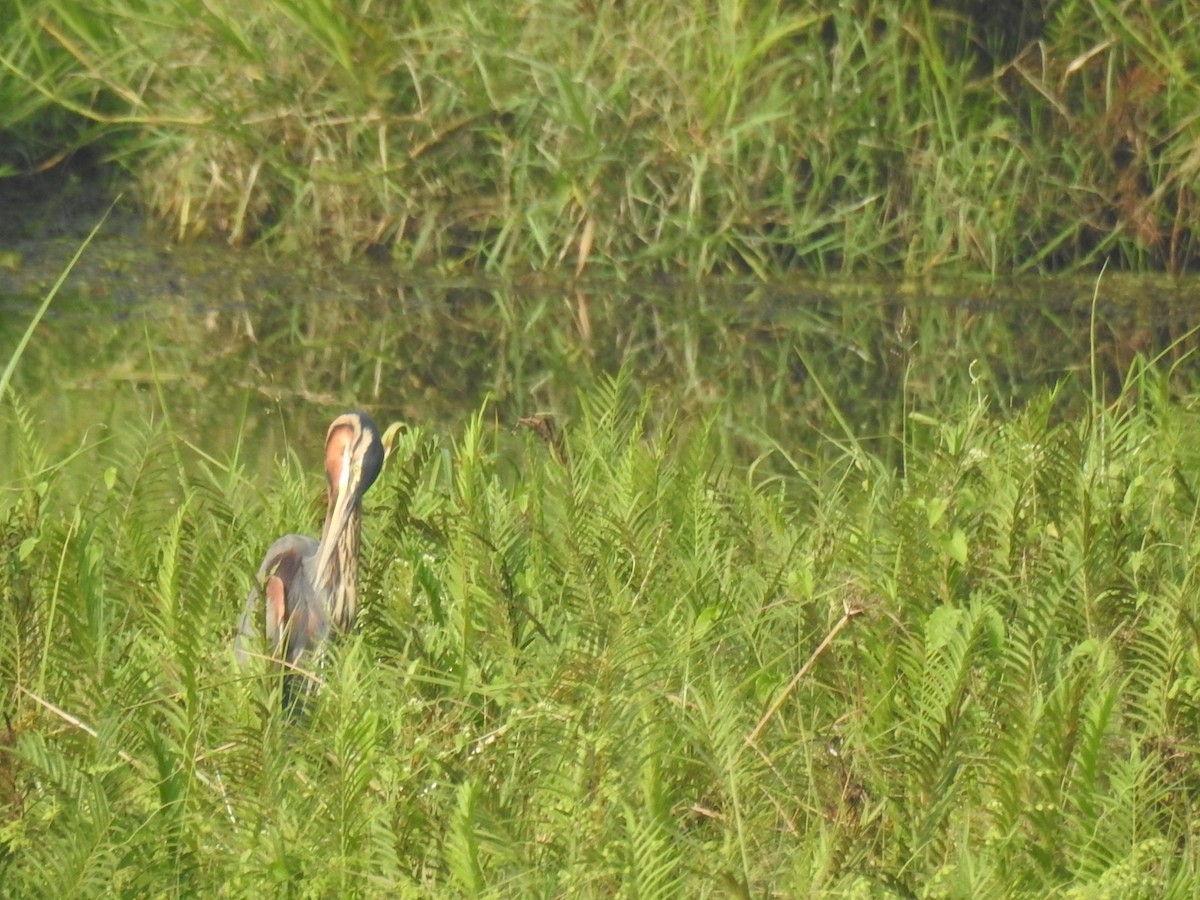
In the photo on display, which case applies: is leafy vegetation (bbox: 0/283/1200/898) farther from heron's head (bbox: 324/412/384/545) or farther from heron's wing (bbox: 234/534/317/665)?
heron's head (bbox: 324/412/384/545)

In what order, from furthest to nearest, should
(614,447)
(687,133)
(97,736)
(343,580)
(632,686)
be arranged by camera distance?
(687,133) < (614,447) < (343,580) < (632,686) < (97,736)

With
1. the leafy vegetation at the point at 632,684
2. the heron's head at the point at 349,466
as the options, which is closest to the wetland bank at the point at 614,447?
the leafy vegetation at the point at 632,684

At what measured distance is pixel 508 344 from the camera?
566cm

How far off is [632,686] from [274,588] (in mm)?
578

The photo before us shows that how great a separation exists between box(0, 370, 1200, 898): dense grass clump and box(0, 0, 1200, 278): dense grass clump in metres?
2.82

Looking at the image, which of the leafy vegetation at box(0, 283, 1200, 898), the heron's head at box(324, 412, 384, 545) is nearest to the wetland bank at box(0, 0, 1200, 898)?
the leafy vegetation at box(0, 283, 1200, 898)

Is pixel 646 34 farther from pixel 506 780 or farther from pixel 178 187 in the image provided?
pixel 506 780

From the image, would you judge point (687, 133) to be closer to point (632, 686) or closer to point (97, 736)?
point (632, 686)

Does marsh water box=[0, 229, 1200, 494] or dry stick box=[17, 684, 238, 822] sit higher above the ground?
dry stick box=[17, 684, 238, 822]

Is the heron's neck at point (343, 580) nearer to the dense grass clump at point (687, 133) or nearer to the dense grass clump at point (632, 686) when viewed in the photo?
the dense grass clump at point (632, 686)

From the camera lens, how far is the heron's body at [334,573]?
2.82 metres

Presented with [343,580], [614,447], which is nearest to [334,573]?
[343,580]

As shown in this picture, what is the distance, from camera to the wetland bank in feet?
7.75

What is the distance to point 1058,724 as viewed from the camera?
2.36m
